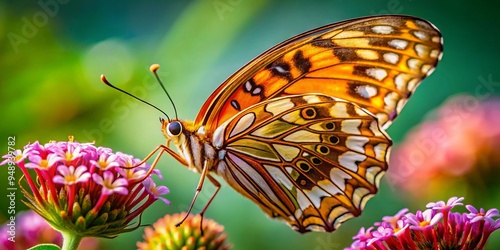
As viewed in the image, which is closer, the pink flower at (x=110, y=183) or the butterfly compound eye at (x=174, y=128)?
the pink flower at (x=110, y=183)

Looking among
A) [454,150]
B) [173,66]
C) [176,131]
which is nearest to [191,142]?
[176,131]

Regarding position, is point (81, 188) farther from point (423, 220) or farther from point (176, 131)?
point (423, 220)

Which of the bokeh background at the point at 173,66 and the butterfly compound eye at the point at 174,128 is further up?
the bokeh background at the point at 173,66

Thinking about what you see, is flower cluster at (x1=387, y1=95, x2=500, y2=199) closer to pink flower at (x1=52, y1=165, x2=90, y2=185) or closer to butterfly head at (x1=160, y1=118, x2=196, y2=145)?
butterfly head at (x1=160, y1=118, x2=196, y2=145)

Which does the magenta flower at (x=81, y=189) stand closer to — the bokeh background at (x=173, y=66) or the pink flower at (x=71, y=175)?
the pink flower at (x=71, y=175)

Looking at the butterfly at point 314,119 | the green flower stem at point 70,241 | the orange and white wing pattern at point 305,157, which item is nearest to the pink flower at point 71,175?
the green flower stem at point 70,241

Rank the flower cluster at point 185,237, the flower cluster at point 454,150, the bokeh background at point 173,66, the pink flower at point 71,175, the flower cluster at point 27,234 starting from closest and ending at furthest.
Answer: the pink flower at point 71,175
the flower cluster at point 27,234
the flower cluster at point 185,237
the flower cluster at point 454,150
the bokeh background at point 173,66

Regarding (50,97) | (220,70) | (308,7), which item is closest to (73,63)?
(50,97)
